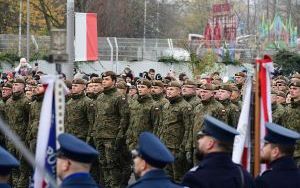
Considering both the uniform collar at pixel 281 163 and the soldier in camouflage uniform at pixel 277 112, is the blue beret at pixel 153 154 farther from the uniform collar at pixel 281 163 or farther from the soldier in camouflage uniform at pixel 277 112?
the soldier in camouflage uniform at pixel 277 112

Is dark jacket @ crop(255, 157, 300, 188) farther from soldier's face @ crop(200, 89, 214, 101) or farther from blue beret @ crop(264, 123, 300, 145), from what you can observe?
soldier's face @ crop(200, 89, 214, 101)

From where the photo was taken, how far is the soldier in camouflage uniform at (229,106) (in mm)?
13610

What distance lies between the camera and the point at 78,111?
14.5 metres

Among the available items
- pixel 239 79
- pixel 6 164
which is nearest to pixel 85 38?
pixel 239 79

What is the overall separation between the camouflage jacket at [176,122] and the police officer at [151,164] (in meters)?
7.41

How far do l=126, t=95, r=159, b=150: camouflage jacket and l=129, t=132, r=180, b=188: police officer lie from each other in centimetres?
789

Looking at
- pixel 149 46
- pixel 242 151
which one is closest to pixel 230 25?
pixel 149 46

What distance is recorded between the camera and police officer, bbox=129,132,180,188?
20.5ft

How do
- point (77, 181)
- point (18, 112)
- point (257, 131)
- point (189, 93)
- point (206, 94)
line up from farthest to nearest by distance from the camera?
point (18, 112), point (189, 93), point (206, 94), point (257, 131), point (77, 181)

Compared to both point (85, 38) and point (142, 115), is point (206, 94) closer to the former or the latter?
point (142, 115)

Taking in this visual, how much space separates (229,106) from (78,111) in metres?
2.53

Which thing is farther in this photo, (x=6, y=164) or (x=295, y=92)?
(x=295, y=92)

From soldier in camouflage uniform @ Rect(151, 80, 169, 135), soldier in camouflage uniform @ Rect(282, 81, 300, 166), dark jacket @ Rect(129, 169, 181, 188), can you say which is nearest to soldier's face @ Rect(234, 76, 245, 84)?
soldier in camouflage uniform @ Rect(151, 80, 169, 135)

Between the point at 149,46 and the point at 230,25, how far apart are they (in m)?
33.7
